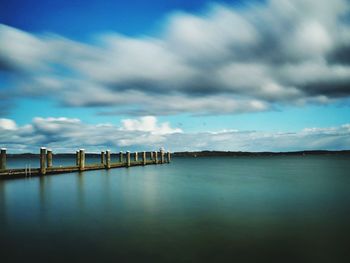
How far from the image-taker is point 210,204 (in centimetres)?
1859

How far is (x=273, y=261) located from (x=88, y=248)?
217 inches

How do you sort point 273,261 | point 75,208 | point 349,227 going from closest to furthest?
point 273,261 → point 349,227 → point 75,208

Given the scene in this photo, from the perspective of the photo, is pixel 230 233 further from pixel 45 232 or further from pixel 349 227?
pixel 45 232

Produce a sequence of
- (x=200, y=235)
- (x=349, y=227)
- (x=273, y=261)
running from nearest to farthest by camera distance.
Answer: (x=273, y=261), (x=200, y=235), (x=349, y=227)

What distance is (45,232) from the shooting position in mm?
12016

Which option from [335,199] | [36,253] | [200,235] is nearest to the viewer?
[36,253]

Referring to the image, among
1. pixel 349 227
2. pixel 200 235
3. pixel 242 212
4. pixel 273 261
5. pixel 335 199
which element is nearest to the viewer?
pixel 273 261

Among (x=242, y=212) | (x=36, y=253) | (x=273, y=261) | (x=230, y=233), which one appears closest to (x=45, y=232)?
(x=36, y=253)

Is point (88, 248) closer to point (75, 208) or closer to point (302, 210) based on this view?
point (75, 208)

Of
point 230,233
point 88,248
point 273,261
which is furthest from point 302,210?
point 88,248

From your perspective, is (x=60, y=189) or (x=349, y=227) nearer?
(x=349, y=227)

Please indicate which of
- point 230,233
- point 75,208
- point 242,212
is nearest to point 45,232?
point 75,208

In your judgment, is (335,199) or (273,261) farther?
(335,199)

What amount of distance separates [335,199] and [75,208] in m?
16.1
